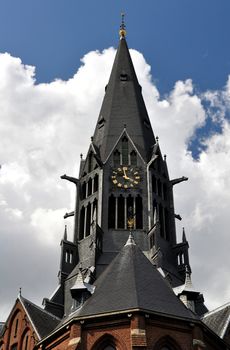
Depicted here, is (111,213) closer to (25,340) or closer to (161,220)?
(161,220)

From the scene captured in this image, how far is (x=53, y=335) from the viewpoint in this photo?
28.8 meters

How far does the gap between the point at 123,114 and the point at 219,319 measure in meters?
20.3

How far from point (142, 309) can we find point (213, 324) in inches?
395

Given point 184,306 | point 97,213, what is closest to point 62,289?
point 97,213

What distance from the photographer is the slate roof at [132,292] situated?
2730 centimetres

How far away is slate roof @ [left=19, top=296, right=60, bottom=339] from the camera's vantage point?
A: 34.2 m

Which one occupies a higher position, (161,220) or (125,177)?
(125,177)

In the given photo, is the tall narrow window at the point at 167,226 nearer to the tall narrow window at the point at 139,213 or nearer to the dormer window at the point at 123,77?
the tall narrow window at the point at 139,213

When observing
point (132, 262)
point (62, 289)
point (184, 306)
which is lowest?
point (184, 306)

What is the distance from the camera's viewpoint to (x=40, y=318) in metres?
35.7

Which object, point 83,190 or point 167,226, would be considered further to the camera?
point 83,190

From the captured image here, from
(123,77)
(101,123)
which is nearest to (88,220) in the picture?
(101,123)

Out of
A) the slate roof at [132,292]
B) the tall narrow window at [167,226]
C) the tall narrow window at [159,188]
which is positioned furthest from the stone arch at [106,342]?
the tall narrow window at [159,188]

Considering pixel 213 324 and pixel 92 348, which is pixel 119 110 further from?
pixel 92 348
